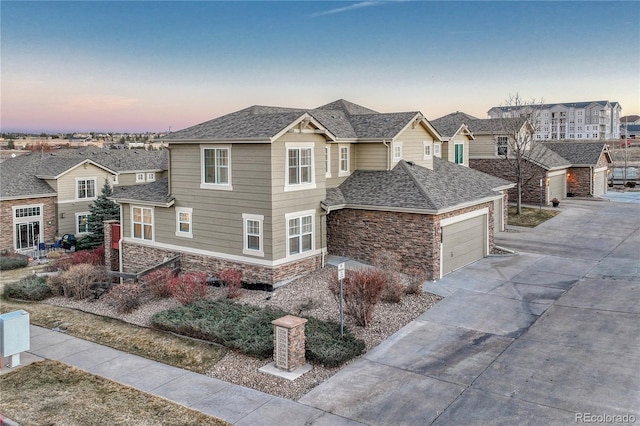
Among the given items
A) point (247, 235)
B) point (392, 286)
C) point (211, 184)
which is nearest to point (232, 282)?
point (247, 235)

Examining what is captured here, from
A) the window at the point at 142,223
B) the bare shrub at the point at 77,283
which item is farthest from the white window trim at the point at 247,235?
the bare shrub at the point at 77,283

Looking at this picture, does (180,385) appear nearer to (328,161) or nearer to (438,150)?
(328,161)

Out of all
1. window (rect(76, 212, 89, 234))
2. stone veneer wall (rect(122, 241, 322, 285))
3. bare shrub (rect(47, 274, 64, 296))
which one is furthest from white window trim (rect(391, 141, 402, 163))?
window (rect(76, 212, 89, 234))

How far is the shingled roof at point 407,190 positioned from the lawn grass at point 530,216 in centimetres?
802

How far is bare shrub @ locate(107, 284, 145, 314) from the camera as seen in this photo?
54.2 ft

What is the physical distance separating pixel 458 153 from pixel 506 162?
8.11m

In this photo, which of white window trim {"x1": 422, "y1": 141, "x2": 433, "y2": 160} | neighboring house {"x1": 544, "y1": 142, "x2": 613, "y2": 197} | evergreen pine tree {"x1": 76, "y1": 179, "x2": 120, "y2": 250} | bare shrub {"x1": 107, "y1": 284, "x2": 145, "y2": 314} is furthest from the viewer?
neighboring house {"x1": 544, "y1": 142, "x2": 613, "y2": 197}

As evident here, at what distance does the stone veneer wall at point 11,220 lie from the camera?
106 ft

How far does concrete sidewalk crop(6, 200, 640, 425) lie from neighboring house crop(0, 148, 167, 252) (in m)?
21.3

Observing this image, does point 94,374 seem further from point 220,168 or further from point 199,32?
point 199,32

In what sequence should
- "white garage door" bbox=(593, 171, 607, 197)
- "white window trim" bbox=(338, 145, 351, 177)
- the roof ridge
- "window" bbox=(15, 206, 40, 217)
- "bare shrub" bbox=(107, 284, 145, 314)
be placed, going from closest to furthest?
"bare shrub" bbox=(107, 284, 145, 314)
the roof ridge
"white window trim" bbox=(338, 145, 351, 177)
"window" bbox=(15, 206, 40, 217)
"white garage door" bbox=(593, 171, 607, 197)

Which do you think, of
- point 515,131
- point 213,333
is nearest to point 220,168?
point 213,333

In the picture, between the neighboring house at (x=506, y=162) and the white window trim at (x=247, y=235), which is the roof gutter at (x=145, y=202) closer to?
the white window trim at (x=247, y=235)

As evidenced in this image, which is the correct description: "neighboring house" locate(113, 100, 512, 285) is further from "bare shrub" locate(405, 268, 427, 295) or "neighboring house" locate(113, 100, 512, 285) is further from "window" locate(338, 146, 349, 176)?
"bare shrub" locate(405, 268, 427, 295)
